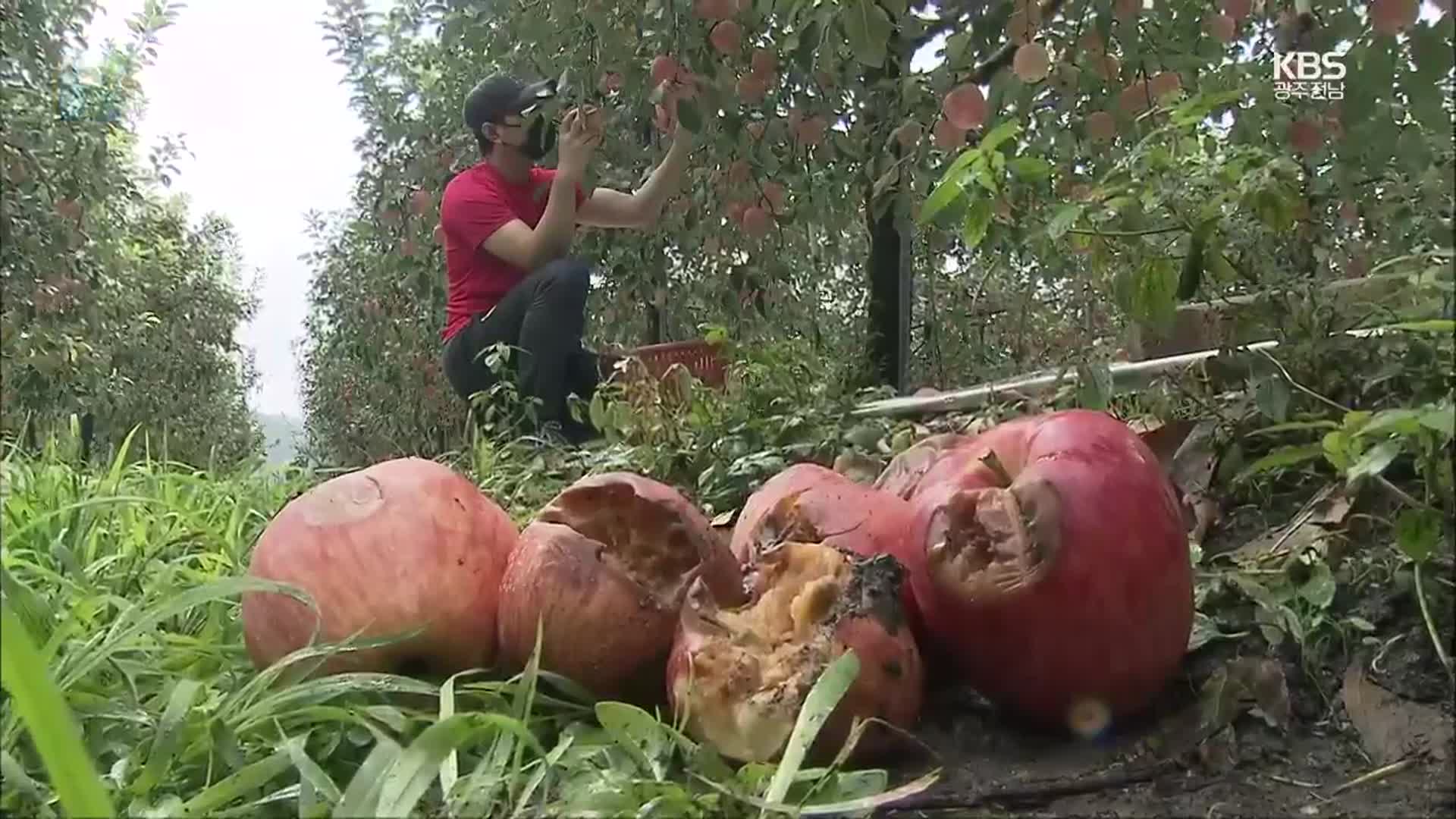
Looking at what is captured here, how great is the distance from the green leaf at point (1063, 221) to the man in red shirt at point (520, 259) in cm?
101

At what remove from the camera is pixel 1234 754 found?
19.7 inches

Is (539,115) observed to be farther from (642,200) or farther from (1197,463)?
(1197,463)

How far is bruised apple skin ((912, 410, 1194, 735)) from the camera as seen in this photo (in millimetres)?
509

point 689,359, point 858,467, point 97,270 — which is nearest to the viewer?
point 858,467

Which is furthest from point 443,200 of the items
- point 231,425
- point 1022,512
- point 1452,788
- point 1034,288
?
point 1452,788

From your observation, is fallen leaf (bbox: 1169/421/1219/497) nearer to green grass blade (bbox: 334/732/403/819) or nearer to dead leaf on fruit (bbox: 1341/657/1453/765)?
dead leaf on fruit (bbox: 1341/657/1453/765)

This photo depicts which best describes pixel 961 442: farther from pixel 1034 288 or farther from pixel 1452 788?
pixel 1034 288

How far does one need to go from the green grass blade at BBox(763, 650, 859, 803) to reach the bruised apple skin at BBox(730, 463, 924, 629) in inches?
2.8

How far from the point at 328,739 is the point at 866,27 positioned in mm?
564

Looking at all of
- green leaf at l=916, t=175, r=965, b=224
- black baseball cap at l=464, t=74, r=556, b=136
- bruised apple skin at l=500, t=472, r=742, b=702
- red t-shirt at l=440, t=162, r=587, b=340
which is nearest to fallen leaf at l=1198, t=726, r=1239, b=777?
bruised apple skin at l=500, t=472, r=742, b=702

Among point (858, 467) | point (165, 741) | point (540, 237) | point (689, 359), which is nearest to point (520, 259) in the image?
point (540, 237)

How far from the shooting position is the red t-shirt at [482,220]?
1880 millimetres

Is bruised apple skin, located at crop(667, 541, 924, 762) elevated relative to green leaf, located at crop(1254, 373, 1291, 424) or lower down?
lower down

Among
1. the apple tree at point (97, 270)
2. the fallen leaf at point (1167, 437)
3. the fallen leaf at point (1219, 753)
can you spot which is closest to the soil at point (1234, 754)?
the fallen leaf at point (1219, 753)
